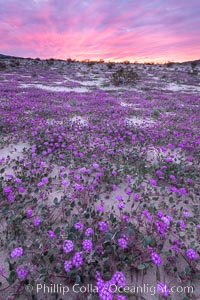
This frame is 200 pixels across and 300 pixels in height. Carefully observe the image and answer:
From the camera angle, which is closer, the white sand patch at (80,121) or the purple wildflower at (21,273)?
the purple wildflower at (21,273)

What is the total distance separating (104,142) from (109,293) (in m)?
4.67

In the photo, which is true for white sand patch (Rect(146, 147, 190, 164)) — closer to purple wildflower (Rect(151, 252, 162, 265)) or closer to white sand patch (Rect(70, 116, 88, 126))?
purple wildflower (Rect(151, 252, 162, 265))

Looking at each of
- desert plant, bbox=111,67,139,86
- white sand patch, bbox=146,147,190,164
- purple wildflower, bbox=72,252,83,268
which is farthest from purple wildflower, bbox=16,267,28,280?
desert plant, bbox=111,67,139,86

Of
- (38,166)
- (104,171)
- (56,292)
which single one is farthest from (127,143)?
(56,292)

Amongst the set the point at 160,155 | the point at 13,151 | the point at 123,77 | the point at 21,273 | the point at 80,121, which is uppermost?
the point at 123,77

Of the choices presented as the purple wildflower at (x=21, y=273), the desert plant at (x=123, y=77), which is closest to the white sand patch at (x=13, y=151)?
the purple wildflower at (x=21, y=273)

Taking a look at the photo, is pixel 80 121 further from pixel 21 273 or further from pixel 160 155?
pixel 21 273

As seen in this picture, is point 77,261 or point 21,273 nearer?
point 21,273

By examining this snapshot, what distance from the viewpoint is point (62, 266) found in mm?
2174

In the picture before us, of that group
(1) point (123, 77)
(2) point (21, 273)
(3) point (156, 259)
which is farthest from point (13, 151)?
(1) point (123, 77)

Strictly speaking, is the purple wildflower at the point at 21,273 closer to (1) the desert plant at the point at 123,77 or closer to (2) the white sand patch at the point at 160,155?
(2) the white sand patch at the point at 160,155

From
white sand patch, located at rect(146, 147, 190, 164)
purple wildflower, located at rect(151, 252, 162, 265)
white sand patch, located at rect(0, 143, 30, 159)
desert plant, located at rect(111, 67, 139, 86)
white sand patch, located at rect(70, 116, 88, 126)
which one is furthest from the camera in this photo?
desert plant, located at rect(111, 67, 139, 86)

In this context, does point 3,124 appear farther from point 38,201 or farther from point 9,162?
point 38,201

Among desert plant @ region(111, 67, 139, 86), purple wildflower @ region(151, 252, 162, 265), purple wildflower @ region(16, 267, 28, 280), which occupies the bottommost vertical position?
purple wildflower @ region(16, 267, 28, 280)
